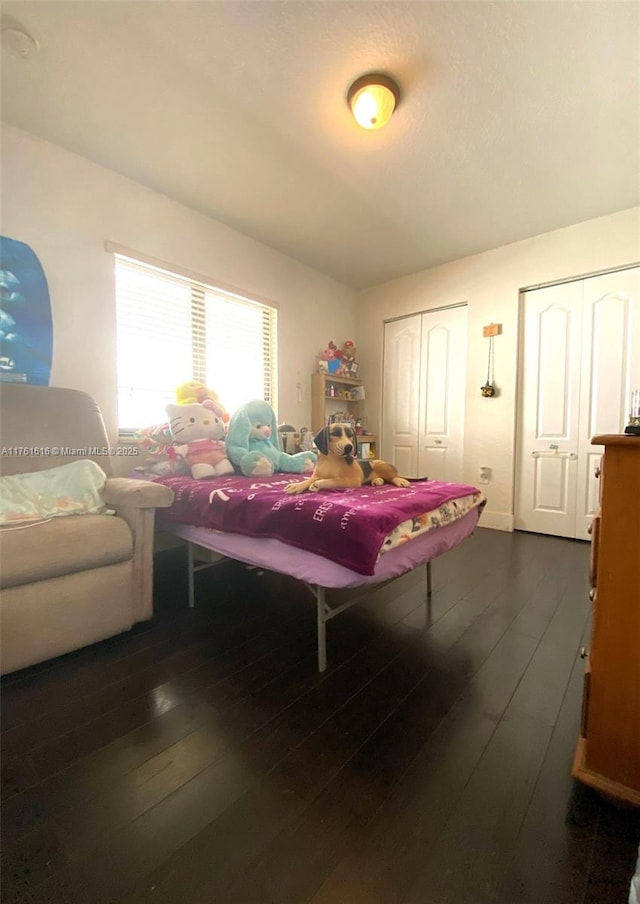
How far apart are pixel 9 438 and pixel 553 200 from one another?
A: 3.65m

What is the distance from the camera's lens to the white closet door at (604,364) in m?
2.70

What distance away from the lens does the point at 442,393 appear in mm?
3654

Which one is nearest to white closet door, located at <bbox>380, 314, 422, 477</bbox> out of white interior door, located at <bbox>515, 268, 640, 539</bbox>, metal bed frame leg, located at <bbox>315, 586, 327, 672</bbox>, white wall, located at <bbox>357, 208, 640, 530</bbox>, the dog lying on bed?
white wall, located at <bbox>357, 208, 640, 530</bbox>

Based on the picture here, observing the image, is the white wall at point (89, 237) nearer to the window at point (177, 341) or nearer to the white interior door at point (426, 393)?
the window at point (177, 341)

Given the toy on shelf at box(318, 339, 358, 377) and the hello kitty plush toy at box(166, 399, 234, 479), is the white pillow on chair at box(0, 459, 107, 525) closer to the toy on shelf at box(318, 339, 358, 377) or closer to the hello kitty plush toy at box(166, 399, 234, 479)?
the hello kitty plush toy at box(166, 399, 234, 479)

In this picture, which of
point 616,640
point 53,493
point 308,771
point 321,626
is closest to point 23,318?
point 53,493

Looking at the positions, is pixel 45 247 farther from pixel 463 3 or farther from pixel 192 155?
pixel 463 3

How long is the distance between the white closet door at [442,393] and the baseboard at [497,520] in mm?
Answer: 429

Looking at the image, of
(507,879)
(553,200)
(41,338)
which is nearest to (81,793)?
(507,879)

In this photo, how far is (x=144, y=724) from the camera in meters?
1.08

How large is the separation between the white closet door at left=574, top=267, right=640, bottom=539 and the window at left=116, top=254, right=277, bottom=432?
2672 mm

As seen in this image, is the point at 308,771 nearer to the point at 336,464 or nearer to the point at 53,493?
the point at 336,464

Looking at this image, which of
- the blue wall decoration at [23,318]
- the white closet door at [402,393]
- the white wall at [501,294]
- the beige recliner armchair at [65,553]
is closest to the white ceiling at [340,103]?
the white wall at [501,294]

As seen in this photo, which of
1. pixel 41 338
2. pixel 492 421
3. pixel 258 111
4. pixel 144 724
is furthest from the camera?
pixel 492 421
